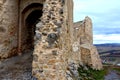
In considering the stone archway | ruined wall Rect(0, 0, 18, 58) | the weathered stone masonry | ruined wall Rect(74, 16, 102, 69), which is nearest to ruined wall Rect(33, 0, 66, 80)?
the weathered stone masonry

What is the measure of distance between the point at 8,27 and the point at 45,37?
15.9 ft

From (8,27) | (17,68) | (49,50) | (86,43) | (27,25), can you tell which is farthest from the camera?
(86,43)

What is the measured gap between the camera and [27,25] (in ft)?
78.2

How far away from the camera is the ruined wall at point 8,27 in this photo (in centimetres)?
2162

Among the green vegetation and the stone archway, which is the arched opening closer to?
the stone archway

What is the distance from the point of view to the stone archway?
75.5 ft

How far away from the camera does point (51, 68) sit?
17.2m

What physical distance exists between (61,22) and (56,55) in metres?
1.57

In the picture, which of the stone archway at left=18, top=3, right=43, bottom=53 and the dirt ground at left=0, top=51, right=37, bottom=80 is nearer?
the dirt ground at left=0, top=51, right=37, bottom=80

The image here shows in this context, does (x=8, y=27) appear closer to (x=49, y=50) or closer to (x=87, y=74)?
(x=49, y=50)

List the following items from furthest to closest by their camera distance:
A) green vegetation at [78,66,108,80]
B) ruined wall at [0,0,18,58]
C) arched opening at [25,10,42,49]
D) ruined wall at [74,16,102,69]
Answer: ruined wall at [74,16,102,69], green vegetation at [78,66,108,80], arched opening at [25,10,42,49], ruined wall at [0,0,18,58]

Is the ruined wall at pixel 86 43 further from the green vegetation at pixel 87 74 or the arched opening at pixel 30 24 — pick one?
the arched opening at pixel 30 24

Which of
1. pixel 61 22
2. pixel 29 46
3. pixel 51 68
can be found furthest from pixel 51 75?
pixel 29 46

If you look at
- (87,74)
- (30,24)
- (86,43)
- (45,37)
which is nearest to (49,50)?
(45,37)
